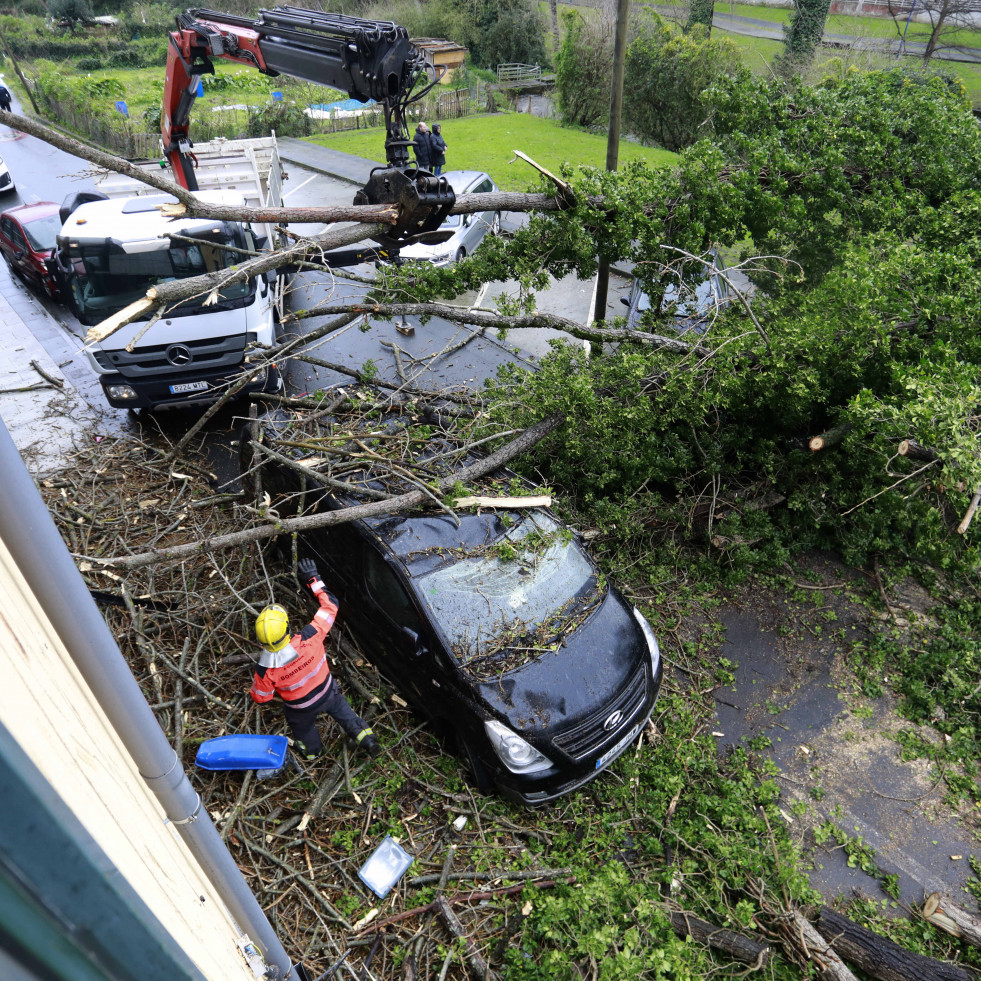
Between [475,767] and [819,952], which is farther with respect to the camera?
[475,767]

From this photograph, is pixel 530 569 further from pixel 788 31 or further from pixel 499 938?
pixel 788 31

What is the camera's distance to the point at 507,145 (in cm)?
2278

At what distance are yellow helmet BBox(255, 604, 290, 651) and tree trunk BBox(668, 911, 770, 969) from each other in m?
3.05

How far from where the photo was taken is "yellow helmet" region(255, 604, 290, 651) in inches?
183

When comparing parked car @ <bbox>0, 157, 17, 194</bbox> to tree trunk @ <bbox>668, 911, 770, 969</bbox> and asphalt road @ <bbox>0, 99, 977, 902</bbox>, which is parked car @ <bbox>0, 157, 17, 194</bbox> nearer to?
asphalt road @ <bbox>0, 99, 977, 902</bbox>

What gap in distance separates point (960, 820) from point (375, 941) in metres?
4.29

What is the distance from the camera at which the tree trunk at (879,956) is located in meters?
4.02

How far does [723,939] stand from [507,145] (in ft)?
76.6

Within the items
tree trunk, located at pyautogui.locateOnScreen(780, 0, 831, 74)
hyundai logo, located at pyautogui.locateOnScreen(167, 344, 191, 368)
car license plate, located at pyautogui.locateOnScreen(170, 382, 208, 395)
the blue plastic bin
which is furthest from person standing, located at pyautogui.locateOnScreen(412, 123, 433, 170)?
tree trunk, located at pyautogui.locateOnScreen(780, 0, 831, 74)

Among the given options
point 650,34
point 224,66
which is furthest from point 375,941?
point 224,66

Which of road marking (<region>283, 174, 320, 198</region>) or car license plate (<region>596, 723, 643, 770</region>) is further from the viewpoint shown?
road marking (<region>283, 174, 320, 198</region>)

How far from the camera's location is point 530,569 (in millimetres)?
5469

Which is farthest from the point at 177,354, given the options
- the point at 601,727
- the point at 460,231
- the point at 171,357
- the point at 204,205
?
the point at 601,727

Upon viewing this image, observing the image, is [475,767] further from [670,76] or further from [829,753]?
[670,76]
